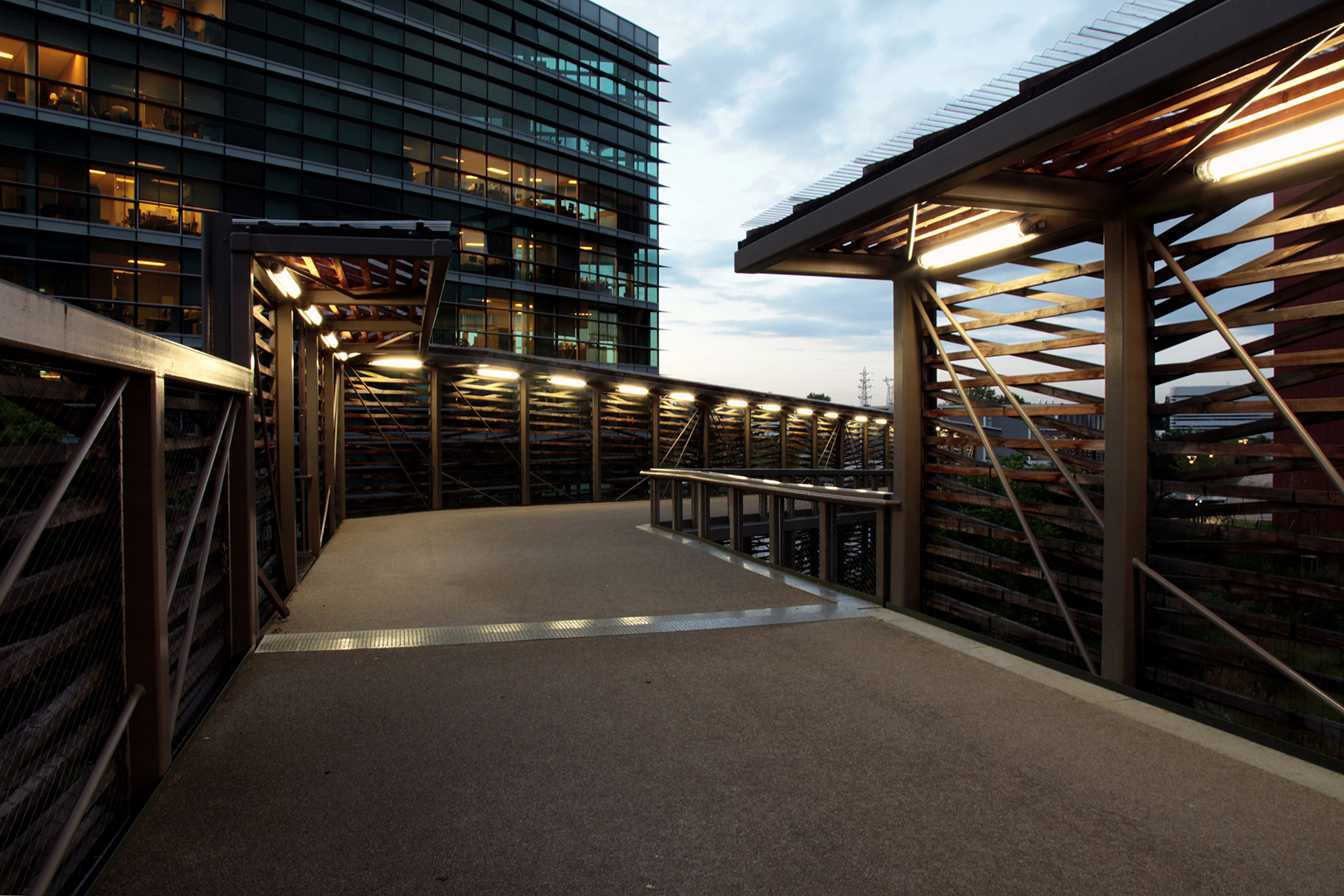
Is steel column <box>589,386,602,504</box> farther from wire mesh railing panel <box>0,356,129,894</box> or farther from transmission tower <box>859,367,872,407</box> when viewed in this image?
transmission tower <box>859,367,872,407</box>

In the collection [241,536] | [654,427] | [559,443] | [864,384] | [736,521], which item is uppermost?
[864,384]

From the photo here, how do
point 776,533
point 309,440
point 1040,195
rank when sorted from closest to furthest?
1. point 1040,195
2. point 776,533
3. point 309,440

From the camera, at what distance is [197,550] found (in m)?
3.36

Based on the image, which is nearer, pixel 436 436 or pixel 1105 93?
pixel 1105 93

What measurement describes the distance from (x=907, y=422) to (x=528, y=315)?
30.1 meters

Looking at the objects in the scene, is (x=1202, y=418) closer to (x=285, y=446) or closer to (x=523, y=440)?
(x=285, y=446)

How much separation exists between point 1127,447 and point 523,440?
11453 mm

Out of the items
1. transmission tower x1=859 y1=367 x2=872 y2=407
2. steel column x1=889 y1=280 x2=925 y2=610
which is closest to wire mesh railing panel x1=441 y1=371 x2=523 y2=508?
steel column x1=889 y1=280 x2=925 y2=610

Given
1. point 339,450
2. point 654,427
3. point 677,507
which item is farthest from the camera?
point 654,427

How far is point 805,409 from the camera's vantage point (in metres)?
20.3

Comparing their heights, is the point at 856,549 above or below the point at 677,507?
below

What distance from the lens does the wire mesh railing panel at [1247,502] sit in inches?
134

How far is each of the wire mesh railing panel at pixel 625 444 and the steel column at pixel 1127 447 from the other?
11886mm

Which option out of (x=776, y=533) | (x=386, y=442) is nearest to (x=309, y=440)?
(x=776, y=533)
